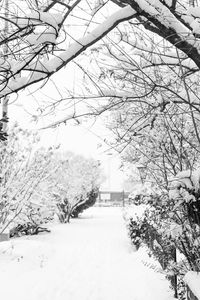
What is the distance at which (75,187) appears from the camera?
24938mm

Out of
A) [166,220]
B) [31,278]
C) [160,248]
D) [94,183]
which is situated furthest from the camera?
[94,183]

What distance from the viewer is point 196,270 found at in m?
4.98

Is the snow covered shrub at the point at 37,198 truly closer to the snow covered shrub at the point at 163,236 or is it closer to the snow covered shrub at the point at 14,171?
the snow covered shrub at the point at 14,171

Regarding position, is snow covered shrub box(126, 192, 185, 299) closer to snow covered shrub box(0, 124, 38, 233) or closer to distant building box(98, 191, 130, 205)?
snow covered shrub box(0, 124, 38, 233)

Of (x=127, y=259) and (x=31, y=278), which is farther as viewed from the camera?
(x=127, y=259)

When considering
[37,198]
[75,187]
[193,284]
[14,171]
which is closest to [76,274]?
[14,171]

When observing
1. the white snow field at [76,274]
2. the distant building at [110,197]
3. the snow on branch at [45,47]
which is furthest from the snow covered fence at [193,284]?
the distant building at [110,197]

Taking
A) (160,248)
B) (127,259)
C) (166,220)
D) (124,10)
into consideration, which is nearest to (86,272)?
(127,259)

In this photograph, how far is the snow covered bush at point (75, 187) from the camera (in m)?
23.8

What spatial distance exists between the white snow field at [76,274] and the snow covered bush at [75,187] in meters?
10.8

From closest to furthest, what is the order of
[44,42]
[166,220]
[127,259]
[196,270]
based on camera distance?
[44,42] < [196,270] < [166,220] < [127,259]

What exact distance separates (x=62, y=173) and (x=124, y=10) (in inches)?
882

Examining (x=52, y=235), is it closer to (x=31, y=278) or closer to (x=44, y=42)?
(x=31, y=278)

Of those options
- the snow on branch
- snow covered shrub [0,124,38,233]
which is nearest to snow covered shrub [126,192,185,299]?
the snow on branch
